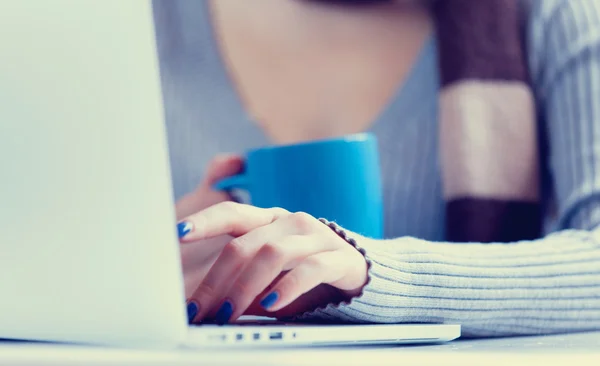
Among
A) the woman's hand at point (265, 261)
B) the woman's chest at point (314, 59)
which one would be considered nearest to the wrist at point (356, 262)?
the woman's hand at point (265, 261)

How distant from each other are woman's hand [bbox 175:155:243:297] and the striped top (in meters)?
0.13

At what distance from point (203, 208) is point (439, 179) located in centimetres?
45

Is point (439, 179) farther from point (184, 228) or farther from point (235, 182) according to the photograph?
point (184, 228)

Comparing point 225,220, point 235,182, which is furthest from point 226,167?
point 225,220

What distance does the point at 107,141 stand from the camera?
0.90 feet

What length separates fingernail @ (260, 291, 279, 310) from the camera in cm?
38

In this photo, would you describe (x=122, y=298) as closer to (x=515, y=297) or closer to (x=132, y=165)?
(x=132, y=165)

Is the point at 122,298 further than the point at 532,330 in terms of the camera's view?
No

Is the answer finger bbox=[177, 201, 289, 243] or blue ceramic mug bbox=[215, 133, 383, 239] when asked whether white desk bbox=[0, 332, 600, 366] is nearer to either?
finger bbox=[177, 201, 289, 243]

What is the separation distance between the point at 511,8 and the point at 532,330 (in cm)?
62

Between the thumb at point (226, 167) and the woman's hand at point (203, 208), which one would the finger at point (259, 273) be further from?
the thumb at point (226, 167)

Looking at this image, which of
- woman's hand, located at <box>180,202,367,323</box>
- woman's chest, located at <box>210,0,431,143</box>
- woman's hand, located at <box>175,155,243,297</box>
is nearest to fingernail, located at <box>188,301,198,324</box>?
woman's hand, located at <box>180,202,367,323</box>

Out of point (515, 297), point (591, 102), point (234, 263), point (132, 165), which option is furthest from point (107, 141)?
point (591, 102)

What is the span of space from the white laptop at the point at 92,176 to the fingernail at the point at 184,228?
0.31ft
